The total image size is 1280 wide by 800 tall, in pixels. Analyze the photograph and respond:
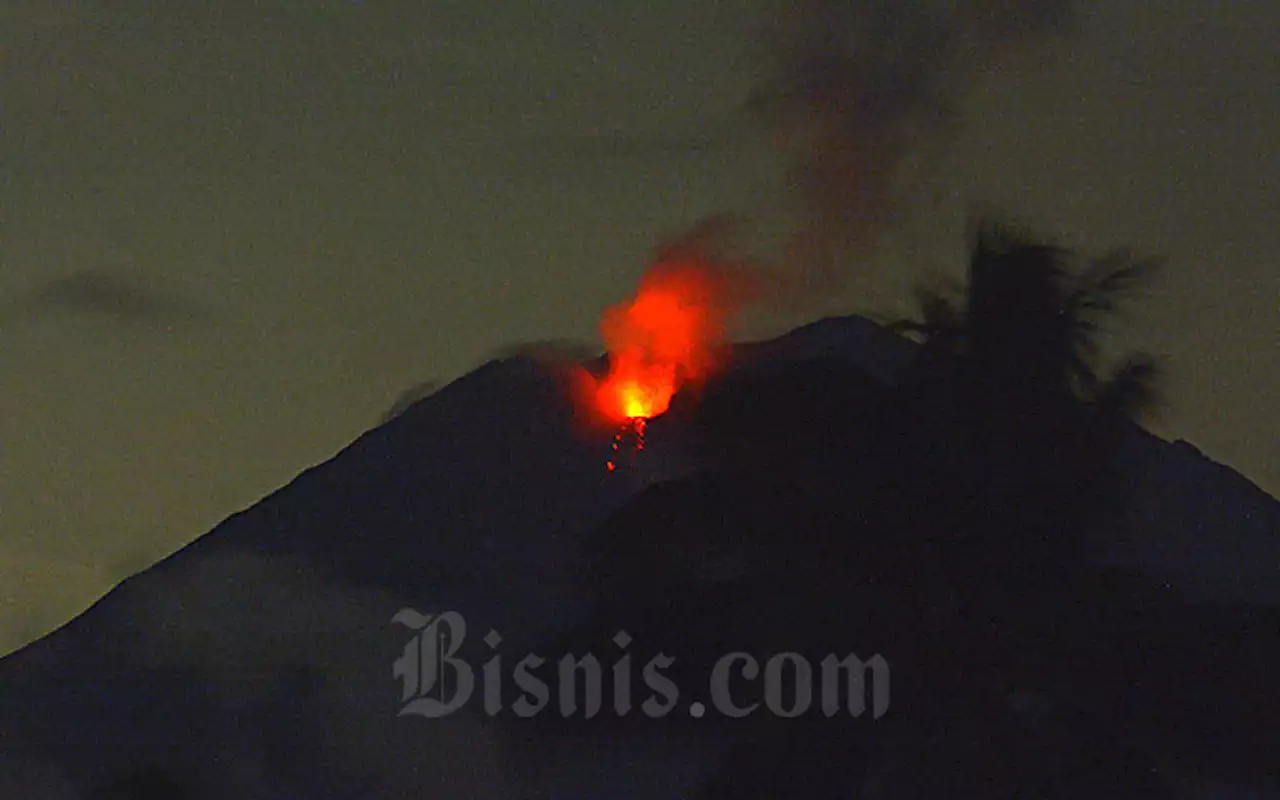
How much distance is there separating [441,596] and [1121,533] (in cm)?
1260

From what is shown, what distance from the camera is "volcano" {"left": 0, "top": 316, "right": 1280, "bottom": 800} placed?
1897cm

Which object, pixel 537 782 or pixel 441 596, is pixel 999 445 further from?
pixel 441 596

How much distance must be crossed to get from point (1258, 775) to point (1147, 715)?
144 centimetres

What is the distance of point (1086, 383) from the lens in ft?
61.1

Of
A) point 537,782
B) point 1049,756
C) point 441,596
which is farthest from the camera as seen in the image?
point 441,596

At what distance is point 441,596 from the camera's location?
28672 mm

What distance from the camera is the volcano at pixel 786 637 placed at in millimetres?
18969

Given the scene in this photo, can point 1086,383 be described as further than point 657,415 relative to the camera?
No

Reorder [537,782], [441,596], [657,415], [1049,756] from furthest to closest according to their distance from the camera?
[441,596], [537,782], [657,415], [1049,756]

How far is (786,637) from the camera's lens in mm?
19188

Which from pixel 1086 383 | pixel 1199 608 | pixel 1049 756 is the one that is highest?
pixel 1086 383

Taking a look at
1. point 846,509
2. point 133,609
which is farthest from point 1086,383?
point 133,609

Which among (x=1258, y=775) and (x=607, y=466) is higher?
(x=607, y=466)

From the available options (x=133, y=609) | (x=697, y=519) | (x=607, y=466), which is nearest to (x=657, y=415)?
(x=697, y=519)
